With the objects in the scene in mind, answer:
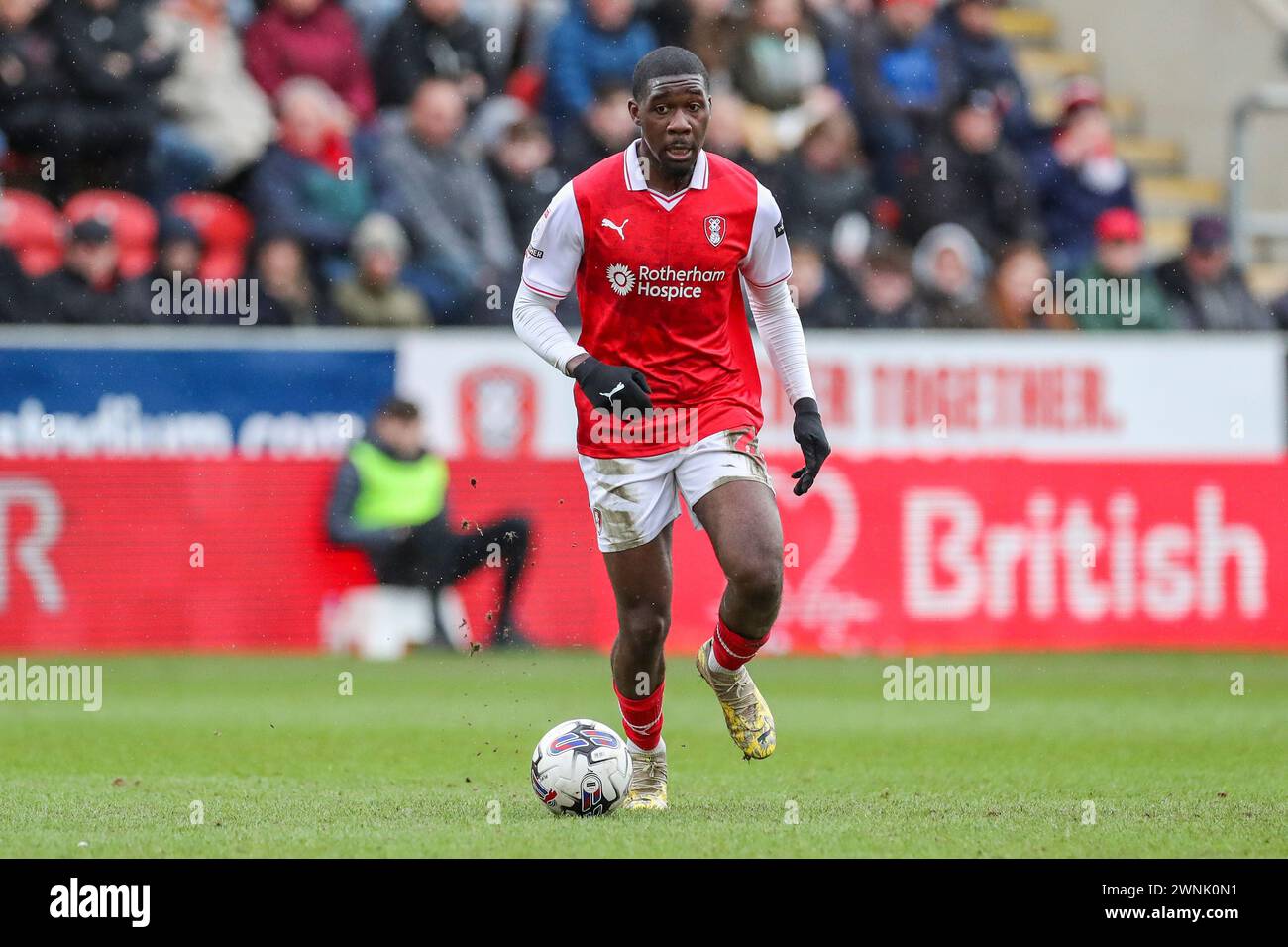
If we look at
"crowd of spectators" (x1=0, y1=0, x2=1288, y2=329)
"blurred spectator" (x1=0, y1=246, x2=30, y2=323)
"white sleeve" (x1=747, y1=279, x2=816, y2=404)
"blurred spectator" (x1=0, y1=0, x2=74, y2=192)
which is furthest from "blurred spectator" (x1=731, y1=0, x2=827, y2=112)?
"white sleeve" (x1=747, y1=279, x2=816, y2=404)

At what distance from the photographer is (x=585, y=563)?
1501 centimetres

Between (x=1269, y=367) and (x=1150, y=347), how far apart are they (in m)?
0.98

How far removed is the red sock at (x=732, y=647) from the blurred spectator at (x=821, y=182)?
935 centimetres

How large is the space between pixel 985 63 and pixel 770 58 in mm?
2236

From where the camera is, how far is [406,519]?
A: 14.9m

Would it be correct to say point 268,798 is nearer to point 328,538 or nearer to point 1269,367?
point 328,538

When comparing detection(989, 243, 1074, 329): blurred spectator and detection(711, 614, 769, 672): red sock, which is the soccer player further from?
detection(989, 243, 1074, 329): blurred spectator

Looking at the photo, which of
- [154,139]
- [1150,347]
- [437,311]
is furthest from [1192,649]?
[154,139]

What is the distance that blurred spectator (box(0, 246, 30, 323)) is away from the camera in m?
14.9

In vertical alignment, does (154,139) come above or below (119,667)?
above

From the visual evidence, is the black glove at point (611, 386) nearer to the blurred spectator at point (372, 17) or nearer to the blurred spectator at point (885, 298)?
the blurred spectator at point (885, 298)

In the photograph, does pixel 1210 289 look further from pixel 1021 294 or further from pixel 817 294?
pixel 817 294

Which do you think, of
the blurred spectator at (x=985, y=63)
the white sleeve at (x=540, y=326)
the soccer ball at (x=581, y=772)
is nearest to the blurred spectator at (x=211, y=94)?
the blurred spectator at (x=985, y=63)

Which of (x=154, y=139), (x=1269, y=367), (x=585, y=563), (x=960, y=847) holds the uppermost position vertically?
(x=154, y=139)
